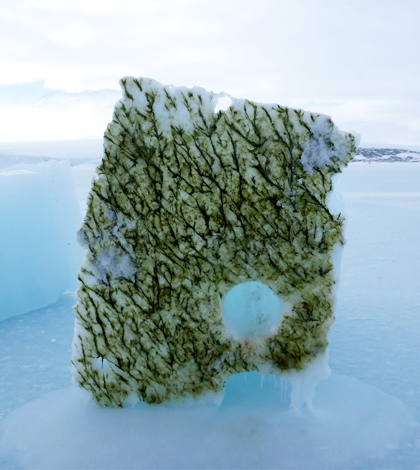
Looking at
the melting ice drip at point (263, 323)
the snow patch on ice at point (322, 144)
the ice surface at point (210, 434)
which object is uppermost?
the snow patch on ice at point (322, 144)

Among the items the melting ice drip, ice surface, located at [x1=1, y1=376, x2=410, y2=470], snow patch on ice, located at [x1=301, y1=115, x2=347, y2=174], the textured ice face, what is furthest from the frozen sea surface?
snow patch on ice, located at [x1=301, y1=115, x2=347, y2=174]

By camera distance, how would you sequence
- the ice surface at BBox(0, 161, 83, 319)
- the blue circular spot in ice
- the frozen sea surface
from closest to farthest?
the frozen sea surface, the blue circular spot in ice, the ice surface at BBox(0, 161, 83, 319)

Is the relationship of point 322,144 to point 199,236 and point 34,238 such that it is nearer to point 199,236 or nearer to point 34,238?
point 199,236

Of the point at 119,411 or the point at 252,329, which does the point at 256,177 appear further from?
the point at 119,411

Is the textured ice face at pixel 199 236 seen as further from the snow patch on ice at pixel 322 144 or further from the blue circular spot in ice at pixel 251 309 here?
the blue circular spot in ice at pixel 251 309

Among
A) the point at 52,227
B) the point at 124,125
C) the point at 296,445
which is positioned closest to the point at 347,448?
the point at 296,445

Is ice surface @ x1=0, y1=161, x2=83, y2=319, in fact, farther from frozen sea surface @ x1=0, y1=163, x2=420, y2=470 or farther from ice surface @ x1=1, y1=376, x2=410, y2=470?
ice surface @ x1=1, y1=376, x2=410, y2=470

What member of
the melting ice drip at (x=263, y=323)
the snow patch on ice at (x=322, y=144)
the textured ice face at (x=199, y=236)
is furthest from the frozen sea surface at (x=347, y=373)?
the snow patch on ice at (x=322, y=144)
